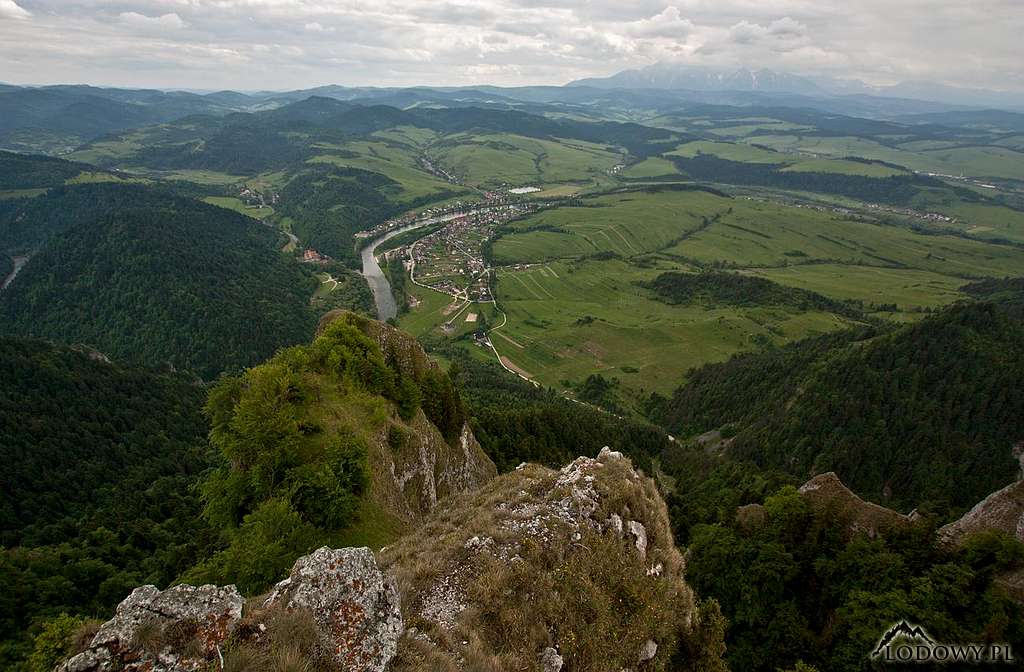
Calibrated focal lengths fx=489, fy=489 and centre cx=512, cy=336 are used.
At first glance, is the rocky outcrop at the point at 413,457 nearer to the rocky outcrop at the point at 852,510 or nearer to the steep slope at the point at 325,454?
the steep slope at the point at 325,454

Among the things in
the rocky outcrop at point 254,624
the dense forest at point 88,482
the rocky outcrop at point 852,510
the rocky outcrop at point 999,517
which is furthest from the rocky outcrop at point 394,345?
the rocky outcrop at point 999,517

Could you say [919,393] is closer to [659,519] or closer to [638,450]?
Answer: [638,450]

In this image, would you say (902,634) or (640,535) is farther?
(902,634)

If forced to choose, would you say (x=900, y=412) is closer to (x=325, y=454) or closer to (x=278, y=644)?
(x=325, y=454)

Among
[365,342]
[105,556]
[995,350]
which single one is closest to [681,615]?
[365,342]

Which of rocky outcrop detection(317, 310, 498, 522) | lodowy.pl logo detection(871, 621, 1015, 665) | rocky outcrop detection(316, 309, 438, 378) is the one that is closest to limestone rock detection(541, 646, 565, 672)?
rocky outcrop detection(317, 310, 498, 522)

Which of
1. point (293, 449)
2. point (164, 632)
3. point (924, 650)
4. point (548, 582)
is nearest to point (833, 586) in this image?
point (924, 650)

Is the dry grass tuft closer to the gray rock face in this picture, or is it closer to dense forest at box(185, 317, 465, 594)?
the gray rock face
